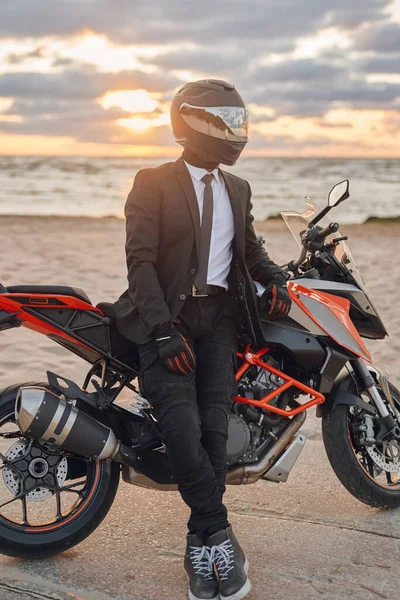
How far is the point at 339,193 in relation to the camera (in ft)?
11.0

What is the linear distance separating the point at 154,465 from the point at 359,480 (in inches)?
41.6

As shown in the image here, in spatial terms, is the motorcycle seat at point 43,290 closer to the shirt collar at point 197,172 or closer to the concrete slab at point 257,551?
the shirt collar at point 197,172

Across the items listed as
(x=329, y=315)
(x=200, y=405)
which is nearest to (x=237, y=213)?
(x=329, y=315)

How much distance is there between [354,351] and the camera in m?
3.40

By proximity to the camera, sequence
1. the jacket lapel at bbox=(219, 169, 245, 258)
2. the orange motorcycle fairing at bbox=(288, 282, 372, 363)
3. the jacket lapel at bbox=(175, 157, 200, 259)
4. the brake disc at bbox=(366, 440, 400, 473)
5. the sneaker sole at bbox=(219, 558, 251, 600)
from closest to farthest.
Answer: the sneaker sole at bbox=(219, 558, 251, 600), the jacket lapel at bbox=(175, 157, 200, 259), the jacket lapel at bbox=(219, 169, 245, 258), the orange motorcycle fairing at bbox=(288, 282, 372, 363), the brake disc at bbox=(366, 440, 400, 473)

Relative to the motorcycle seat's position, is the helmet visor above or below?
above

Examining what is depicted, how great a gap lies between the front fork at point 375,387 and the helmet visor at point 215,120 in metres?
1.25

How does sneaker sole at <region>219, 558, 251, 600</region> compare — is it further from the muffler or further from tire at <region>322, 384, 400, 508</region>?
tire at <region>322, 384, 400, 508</region>

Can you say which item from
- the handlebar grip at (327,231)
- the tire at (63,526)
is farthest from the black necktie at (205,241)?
the tire at (63,526)

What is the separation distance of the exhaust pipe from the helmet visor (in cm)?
129

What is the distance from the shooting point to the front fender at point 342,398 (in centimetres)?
349

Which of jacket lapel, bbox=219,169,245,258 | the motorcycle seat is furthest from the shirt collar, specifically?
the motorcycle seat

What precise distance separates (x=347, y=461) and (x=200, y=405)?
879 mm

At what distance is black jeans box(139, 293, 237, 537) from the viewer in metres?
2.88
